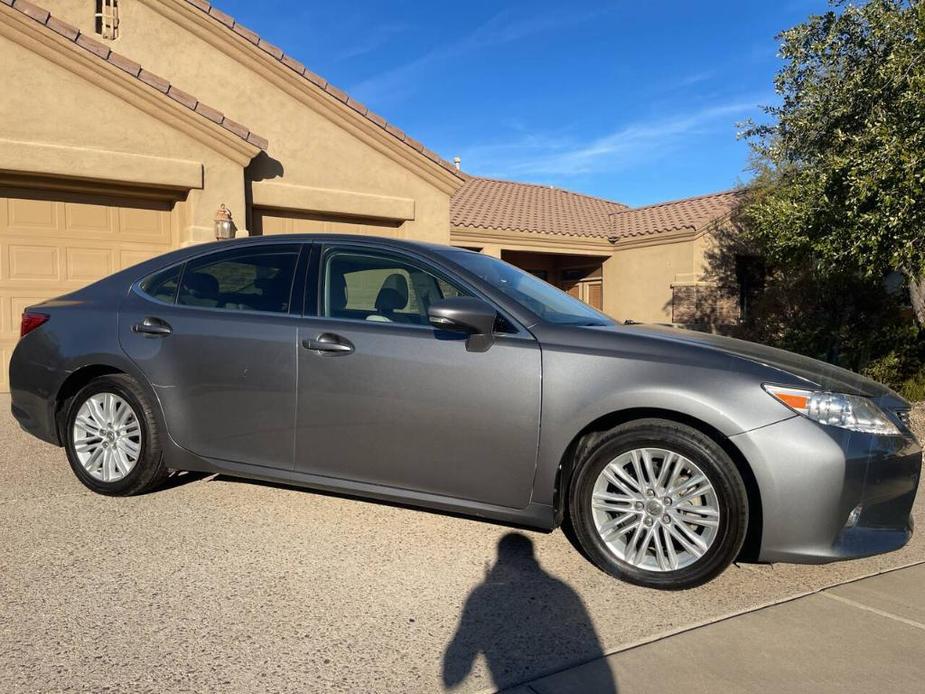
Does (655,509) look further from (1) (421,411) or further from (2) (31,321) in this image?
(2) (31,321)

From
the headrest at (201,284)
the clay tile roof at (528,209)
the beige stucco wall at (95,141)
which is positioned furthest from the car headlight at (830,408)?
the clay tile roof at (528,209)

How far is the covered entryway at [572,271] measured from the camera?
64.9 feet

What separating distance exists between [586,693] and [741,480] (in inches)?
46.3

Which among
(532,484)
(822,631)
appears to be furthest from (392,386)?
(822,631)

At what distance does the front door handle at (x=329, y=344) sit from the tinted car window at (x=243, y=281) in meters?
0.34

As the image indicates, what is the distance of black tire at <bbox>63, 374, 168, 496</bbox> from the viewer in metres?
4.07

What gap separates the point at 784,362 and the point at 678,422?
2.26 feet

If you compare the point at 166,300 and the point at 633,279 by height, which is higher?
the point at 633,279

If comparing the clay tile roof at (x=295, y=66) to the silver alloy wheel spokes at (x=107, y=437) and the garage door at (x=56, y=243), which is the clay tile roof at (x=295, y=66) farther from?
the silver alloy wheel spokes at (x=107, y=437)

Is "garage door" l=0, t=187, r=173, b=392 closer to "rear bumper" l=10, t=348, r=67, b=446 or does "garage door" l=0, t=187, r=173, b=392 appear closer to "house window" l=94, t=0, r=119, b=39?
"house window" l=94, t=0, r=119, b=39

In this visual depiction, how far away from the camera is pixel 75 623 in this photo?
272 centimetres

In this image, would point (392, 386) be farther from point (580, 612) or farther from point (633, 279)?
point (633, 279)

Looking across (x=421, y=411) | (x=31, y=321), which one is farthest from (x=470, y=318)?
(x=31, y=321)

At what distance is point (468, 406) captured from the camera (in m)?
3.32
